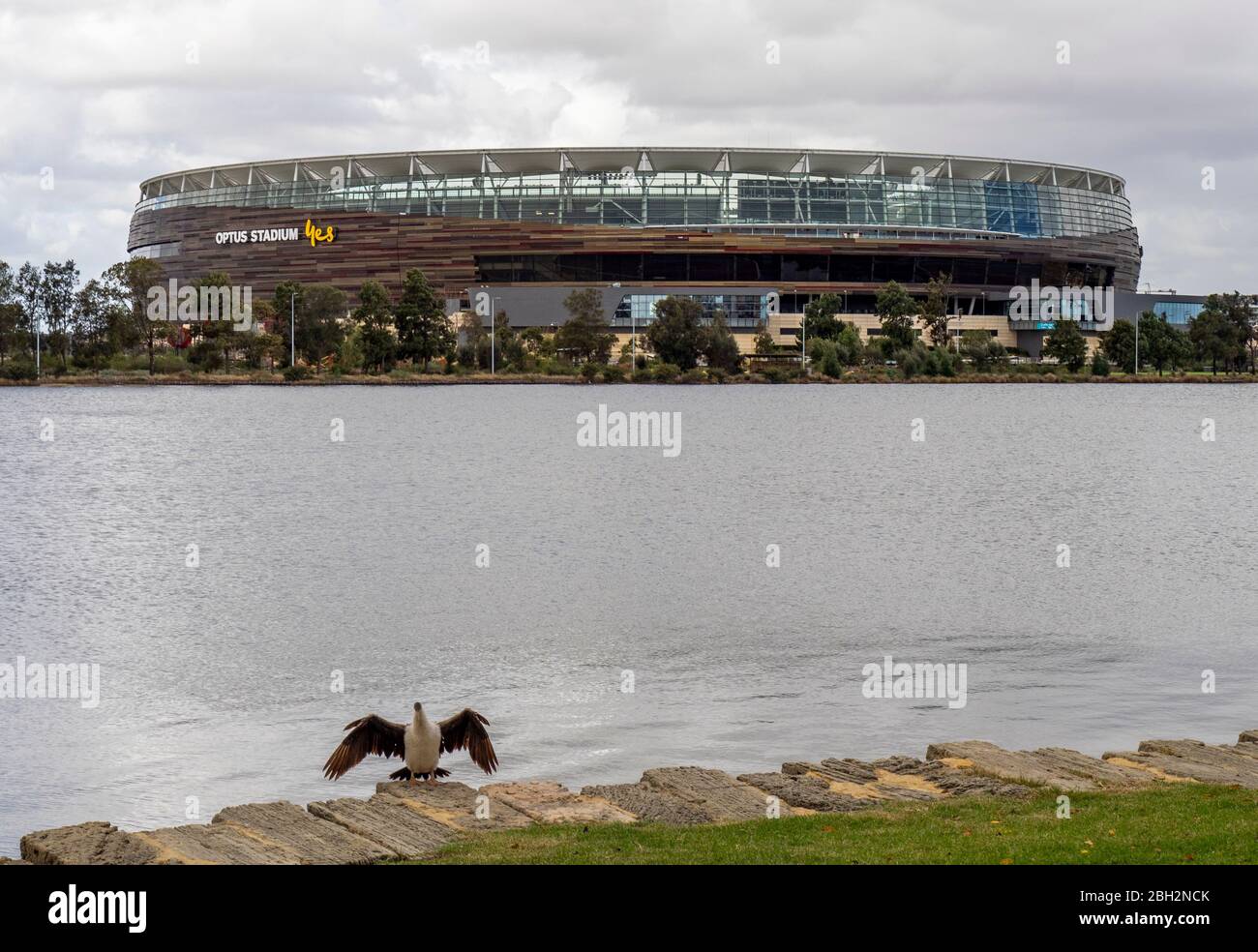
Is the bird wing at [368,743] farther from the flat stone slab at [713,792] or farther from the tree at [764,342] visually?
the tree at [764,342]

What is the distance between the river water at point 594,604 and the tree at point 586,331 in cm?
6658

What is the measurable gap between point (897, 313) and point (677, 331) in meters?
24.0

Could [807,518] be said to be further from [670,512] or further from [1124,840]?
[1124,840]

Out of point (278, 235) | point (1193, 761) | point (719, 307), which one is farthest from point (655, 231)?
point (1193, 761)

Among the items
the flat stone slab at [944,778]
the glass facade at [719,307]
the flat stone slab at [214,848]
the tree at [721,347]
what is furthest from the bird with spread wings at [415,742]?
the glass facade at [719,307]

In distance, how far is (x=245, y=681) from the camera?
82.5ft

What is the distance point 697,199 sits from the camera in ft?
567

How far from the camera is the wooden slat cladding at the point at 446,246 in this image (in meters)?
166

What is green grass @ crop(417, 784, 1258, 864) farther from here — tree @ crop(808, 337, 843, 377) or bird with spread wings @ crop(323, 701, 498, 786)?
tree @ crop(808, 337, 843, 377)

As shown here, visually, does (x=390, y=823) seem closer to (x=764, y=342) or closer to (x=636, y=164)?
(x=764, y=342)
